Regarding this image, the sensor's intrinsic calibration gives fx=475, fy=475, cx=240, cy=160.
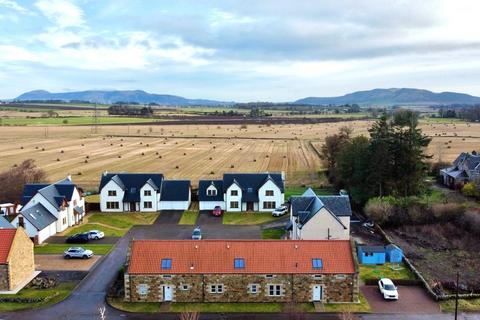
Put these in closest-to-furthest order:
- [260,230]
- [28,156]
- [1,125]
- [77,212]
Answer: [260,230]
[77,212]
[28,156]
[1,125]

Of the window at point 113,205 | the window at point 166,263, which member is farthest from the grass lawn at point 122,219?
the window at point 166,263

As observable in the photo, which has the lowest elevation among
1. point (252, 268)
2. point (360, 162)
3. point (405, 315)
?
point (405, 315)

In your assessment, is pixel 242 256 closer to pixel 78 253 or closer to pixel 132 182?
pixel 78 253

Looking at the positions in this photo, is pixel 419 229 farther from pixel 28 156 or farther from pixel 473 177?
pixel 28 156

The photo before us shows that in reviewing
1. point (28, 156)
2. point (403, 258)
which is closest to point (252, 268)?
point (403, 258)

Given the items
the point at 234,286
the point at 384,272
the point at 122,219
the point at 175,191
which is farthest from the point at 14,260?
the point at 384,272

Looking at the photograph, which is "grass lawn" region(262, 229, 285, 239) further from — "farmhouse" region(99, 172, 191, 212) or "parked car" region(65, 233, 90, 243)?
"parked car" region(65, 233, 90, 243)
